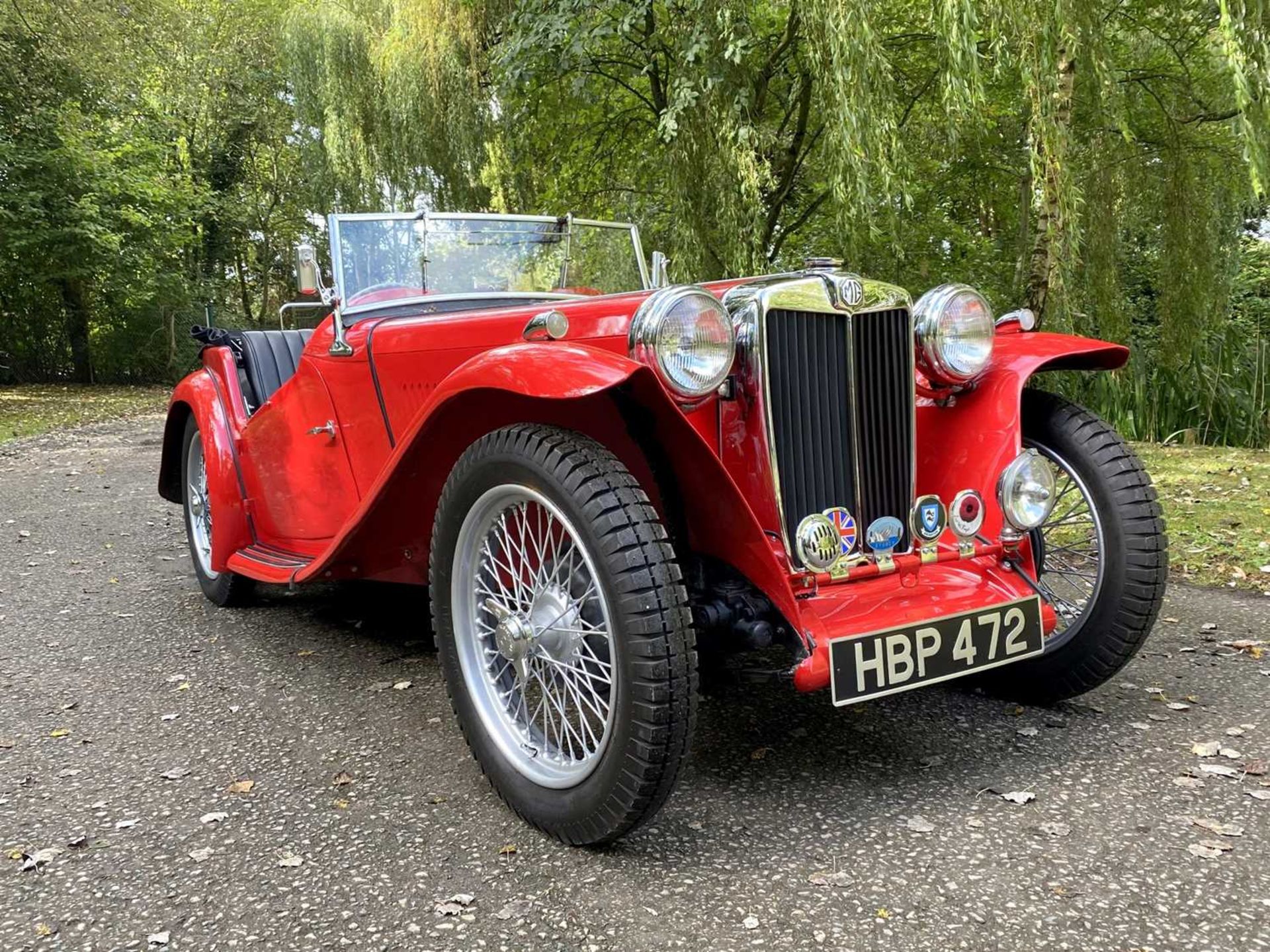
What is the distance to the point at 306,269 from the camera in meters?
3.58

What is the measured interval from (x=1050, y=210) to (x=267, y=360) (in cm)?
509

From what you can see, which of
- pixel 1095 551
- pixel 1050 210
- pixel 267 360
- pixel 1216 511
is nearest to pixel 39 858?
pixel 267 360

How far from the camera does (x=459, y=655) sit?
101 inches

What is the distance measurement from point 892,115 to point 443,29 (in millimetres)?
8911

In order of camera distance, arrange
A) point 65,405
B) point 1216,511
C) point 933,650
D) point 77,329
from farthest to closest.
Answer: point 77,329 < point 65,405 < point 1216,511 < point 933,650

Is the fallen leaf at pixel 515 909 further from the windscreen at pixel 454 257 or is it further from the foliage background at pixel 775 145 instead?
the foliage background at pixel 775 145

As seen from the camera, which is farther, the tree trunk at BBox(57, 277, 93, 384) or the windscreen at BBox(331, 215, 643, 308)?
the tree trunk at BBox(57, 277, 93, 384)

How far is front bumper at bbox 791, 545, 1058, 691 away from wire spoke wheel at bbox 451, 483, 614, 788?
0.50 m

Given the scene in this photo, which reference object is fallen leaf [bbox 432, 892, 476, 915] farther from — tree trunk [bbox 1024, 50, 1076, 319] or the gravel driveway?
tree trunk [bbox 1024, 50, 1076, 319]

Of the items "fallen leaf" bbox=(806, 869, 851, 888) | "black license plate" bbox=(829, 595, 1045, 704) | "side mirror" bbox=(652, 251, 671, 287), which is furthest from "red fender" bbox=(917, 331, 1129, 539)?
"side mirror" bbox=(652, 251, 671, 287)

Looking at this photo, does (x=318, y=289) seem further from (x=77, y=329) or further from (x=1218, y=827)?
(x=77, y=329)

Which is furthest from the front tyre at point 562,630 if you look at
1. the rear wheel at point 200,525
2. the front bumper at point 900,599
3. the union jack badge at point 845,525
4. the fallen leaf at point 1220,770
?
the rear wheel at point 200,525

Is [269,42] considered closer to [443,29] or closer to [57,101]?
[57,101]

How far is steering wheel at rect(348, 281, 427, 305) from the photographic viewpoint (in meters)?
3.73
